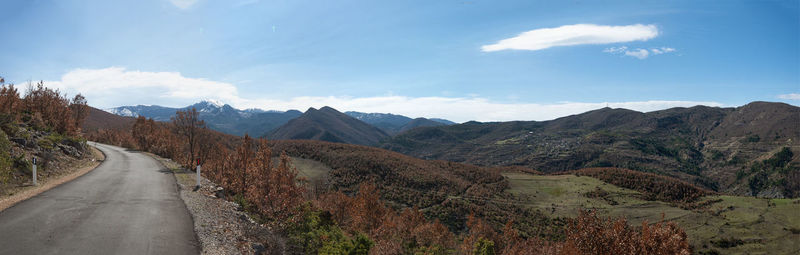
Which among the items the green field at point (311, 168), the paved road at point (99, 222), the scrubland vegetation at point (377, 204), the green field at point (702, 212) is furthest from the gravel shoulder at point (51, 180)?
the green field at point (702, 212)

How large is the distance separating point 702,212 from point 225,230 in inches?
2365

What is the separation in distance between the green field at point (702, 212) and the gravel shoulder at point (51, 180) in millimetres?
52954

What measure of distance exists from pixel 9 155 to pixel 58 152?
19.3 ft

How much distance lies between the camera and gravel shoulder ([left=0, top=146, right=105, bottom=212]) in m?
11.5

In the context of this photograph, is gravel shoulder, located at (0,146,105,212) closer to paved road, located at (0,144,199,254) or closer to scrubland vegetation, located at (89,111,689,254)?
paved road, located at (0,144,199,254)

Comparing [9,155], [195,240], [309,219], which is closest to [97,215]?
[195,240]

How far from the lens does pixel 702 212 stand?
152ft

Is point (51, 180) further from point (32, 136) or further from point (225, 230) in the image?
point (225, 230)

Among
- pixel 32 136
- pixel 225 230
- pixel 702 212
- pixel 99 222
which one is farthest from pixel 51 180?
pixel 702 212

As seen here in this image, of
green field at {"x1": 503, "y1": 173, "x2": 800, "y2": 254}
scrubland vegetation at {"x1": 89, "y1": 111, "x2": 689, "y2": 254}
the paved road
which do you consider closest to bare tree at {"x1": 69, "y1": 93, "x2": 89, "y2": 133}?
scrubland vegetation at {"x1": 89, "y1": 111, "x2": 689, "y2": 254}

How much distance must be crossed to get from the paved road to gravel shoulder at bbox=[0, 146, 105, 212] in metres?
0.34

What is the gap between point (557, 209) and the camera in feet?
171

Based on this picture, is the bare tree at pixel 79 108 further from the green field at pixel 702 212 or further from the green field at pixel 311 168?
the green field at pixel 702 212

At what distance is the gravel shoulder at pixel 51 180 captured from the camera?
11.5 m
